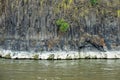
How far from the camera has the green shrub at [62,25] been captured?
126 feet

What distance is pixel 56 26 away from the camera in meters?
38.9

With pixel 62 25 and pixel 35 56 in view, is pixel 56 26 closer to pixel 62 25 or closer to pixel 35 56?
pixel 62 25

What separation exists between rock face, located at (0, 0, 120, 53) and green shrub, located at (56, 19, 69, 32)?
1.20 ft

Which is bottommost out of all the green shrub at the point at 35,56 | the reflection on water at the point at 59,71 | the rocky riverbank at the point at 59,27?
the reflection on water at the point at 59,71

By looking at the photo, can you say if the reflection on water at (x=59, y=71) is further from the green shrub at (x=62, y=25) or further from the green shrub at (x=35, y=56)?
the green shrub at (x=62, y=25)

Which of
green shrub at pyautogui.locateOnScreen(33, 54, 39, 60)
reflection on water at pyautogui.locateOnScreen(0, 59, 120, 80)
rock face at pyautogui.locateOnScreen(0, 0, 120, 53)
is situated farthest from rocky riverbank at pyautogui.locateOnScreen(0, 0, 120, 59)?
reflection on water at pyautogui.locateOnScreen(0, 59, 120, 80)

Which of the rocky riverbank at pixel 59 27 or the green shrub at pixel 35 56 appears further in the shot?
the rocky riverbank at pixel 59 27

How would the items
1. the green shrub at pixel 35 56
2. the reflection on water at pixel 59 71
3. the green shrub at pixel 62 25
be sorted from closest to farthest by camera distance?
the reflection on water at pixel 59 71 → the green shrub at pixel 35 56 → the green shrub at pixel 62 25

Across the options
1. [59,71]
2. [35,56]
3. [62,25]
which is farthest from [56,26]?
[59,71]

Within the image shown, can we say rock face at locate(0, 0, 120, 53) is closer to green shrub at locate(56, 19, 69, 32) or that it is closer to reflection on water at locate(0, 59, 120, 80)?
green shrub at locate(56, 19, 69, 32)

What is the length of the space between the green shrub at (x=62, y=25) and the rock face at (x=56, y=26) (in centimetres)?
37

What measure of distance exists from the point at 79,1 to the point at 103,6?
298 cm

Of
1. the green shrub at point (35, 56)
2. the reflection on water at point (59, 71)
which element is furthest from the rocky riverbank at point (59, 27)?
the reflection on water at point (59, 71)

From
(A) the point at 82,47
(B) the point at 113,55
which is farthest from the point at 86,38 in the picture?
(B) the point at 113,55
